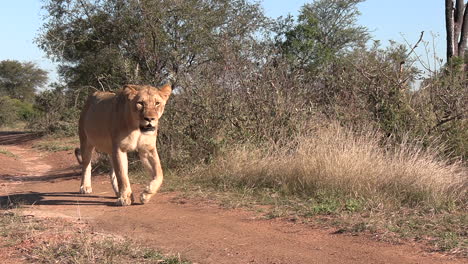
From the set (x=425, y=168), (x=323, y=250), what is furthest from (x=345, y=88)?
(x=323, y=250)

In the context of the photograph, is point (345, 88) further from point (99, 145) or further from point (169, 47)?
point (169, 47)

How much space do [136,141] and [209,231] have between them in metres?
1.99

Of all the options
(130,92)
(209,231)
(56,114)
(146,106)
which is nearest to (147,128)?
(146,106)

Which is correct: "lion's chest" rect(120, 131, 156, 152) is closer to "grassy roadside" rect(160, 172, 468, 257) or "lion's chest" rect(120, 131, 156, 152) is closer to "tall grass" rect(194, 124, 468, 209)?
"grassy roadside" rect(160, 172, 468, 257)

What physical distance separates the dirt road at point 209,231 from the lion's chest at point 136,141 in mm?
787

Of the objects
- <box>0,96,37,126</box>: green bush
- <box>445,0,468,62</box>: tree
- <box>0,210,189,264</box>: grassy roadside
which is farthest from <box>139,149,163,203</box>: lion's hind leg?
<box>0,96,37,126</box>: green bush

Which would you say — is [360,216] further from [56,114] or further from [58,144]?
[56,114]

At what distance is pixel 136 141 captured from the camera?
7.53m

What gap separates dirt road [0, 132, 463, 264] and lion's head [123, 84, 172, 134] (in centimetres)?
110

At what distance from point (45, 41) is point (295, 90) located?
11.9 metres

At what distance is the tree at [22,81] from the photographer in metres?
47.7

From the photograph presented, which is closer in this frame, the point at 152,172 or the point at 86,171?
the point at 152,172

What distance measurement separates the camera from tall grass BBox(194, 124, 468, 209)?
717 cm

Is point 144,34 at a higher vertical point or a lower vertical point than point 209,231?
higher
